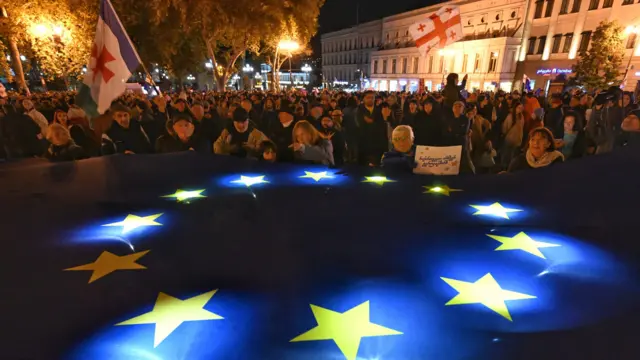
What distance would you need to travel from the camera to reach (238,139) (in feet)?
22.4

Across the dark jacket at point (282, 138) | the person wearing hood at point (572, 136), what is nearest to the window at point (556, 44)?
the person wearing hood at point (572, 136)

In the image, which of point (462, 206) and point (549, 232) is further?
point (462, 206)

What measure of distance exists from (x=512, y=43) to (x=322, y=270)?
5044 cm

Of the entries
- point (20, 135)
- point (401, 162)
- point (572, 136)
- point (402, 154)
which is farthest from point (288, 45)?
point (401, 162)

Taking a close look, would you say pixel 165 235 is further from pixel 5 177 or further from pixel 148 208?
pixel 5 177

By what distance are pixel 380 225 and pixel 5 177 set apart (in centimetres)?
416

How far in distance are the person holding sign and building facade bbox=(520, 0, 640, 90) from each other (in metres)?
37.8

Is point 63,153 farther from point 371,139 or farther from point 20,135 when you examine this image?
point 371,139

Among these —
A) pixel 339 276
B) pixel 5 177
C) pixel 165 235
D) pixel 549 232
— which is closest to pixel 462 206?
pixel 549 232

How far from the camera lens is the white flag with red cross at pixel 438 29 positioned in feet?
42.2

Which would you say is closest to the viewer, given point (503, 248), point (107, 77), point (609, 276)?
point (609, 276)

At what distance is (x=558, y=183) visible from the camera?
367 centimetres

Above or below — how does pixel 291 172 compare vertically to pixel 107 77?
below

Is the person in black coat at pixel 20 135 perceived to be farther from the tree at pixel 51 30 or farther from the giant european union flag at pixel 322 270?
the tree at pixel 51 30
